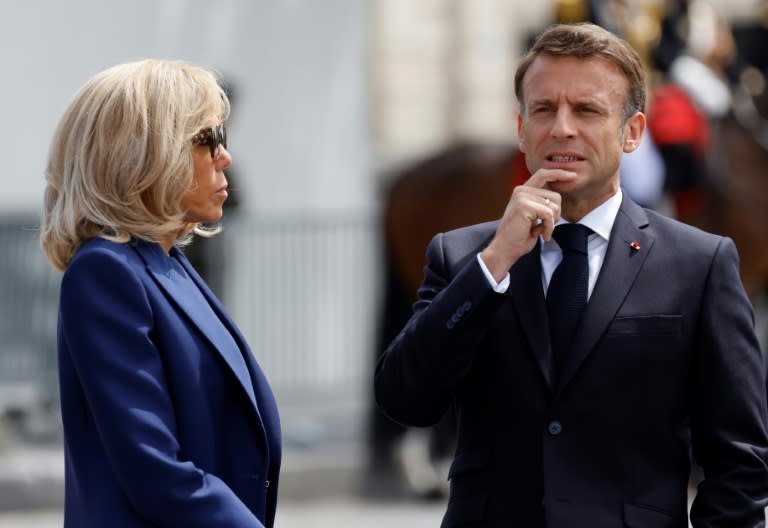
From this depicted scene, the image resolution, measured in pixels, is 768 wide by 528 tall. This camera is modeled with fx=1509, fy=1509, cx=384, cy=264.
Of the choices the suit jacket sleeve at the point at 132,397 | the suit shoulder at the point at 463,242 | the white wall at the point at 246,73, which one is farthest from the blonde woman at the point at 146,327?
the white wall at the point at 246,73

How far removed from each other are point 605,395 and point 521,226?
333mm

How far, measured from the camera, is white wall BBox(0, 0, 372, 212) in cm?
858

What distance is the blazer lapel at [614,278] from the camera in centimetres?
261

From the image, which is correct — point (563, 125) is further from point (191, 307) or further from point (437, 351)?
point (191, 307)

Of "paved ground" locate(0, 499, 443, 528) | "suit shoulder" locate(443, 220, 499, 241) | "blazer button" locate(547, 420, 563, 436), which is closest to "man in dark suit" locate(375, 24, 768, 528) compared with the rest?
"blazer button" locate(547, 420, 563, 436)

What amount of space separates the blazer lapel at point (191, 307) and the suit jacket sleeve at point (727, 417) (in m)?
0.78

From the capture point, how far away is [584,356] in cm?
260

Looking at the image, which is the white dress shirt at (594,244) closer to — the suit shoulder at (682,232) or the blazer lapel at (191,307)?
the suit shoulder at (682,232)

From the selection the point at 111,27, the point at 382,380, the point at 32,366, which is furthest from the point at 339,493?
the point at 382,380

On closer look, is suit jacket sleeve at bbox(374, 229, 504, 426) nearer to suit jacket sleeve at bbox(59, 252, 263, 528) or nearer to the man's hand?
the man's hand

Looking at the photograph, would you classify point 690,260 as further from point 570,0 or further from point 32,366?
point 32,366

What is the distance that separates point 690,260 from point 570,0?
17.5ft

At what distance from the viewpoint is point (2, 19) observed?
8555 millimetres

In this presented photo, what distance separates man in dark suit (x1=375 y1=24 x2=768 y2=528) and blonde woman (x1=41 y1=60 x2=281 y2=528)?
311 mm
